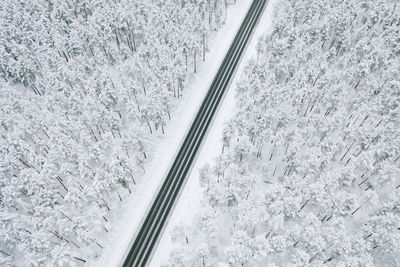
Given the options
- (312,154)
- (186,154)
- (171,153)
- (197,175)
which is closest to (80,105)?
(171,153)

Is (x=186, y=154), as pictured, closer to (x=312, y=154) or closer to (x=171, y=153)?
(x=171, y=153)

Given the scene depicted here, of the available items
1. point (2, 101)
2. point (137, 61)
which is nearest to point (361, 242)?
point (137, 61)

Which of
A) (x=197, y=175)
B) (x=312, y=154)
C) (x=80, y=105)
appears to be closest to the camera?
(x=312, y=154)

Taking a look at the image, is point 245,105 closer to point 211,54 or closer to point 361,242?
point 211,54

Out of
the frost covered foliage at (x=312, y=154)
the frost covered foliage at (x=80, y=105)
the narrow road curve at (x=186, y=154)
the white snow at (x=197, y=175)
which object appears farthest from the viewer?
the narrow road curve at (x=186, y=154)

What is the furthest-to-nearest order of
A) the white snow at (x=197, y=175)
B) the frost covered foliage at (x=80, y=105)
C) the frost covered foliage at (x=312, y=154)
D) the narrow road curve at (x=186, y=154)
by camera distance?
the narrow road curve at (x=186, y=154) < the white snow at (x=197, y=175) < the frost covered foliage at (x=80, y=105) < the frost covered foliage at (x=312, y=154)

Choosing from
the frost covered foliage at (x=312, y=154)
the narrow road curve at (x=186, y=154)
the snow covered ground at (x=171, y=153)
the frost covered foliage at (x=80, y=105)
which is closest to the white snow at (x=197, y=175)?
the snow covered ground at (x=171, y=153)

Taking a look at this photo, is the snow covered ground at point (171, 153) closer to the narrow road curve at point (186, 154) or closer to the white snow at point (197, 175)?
the white snow at point (197, 175)
